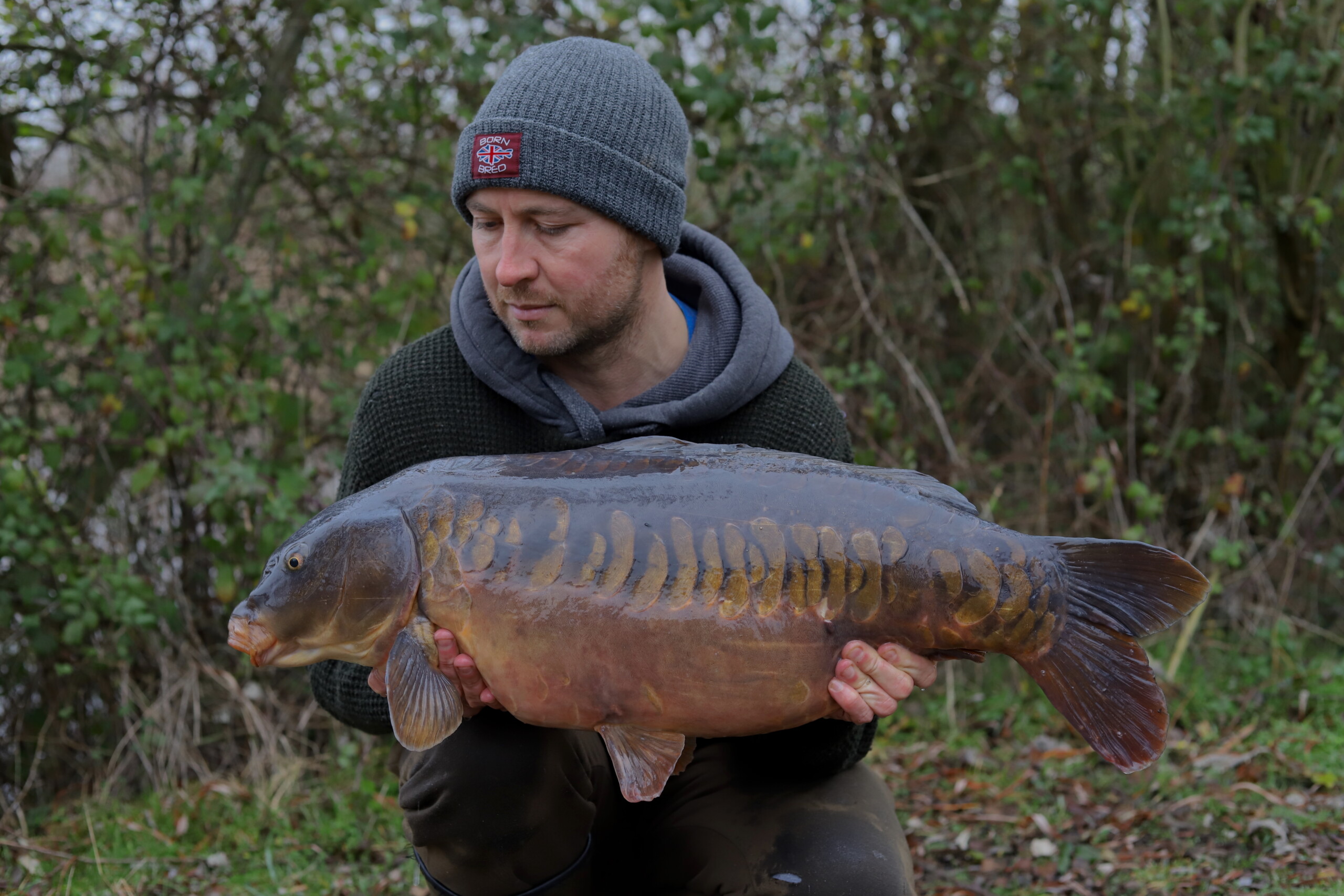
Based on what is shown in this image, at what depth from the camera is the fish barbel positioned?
1.69 meters

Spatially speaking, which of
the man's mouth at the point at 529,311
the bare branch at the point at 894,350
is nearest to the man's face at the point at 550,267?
the man's mouth at the point at 529,311

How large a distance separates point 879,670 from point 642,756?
35 centimetres

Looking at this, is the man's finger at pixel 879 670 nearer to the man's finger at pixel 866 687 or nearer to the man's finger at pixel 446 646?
the man's finger at pixel 866 687

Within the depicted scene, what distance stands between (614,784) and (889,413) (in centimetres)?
204

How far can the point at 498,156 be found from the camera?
210 cm

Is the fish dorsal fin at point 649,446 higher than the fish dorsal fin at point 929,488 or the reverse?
higher

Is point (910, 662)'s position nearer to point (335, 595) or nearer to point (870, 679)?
point (870, 679)

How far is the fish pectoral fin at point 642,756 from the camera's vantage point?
5.66 ft

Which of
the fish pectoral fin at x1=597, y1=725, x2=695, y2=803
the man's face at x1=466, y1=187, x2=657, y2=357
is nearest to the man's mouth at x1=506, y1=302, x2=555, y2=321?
the man's face at x1=466, y1=187, x2=657, y2=357

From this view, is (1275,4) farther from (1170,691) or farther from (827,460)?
(827,460)

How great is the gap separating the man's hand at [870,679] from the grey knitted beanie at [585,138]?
2.94ft

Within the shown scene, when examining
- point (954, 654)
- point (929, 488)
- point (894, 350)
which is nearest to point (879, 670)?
point (954, 654)

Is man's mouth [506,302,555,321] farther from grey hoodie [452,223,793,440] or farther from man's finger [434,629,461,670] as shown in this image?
man's finger [434,629,461,670]

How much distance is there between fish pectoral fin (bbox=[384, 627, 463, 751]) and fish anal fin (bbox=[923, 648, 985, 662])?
67 cm
